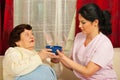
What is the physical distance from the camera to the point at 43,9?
7.63 ft

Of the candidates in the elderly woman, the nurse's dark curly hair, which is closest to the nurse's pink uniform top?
the nurse's dark curly hair

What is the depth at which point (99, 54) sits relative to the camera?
5.92ft

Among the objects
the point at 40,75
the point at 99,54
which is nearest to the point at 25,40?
the point at 40,75

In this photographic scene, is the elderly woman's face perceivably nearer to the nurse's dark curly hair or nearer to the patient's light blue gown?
the patient's light blue gown

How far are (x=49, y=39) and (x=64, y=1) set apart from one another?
0.41 meters

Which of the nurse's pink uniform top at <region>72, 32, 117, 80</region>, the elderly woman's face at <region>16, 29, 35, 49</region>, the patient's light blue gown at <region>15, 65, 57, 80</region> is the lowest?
the patient's light blue gown at <region>15, 65, 57, 80</region>

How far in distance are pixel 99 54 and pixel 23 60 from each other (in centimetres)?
58

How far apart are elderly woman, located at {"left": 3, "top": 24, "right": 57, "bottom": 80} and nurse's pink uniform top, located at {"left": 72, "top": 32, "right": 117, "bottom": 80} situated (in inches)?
10.0

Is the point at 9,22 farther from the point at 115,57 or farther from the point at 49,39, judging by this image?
the point at 115,57

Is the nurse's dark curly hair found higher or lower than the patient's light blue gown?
higher

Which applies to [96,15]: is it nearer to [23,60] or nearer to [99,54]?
[99,54]

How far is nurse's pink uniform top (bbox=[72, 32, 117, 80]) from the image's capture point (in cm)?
181

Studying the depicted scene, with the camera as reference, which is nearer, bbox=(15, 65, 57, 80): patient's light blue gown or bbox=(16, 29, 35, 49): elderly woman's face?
bbox=(15, 65, 57, 80): patient's light blue gown

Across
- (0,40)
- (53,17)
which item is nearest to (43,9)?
(53,17)
